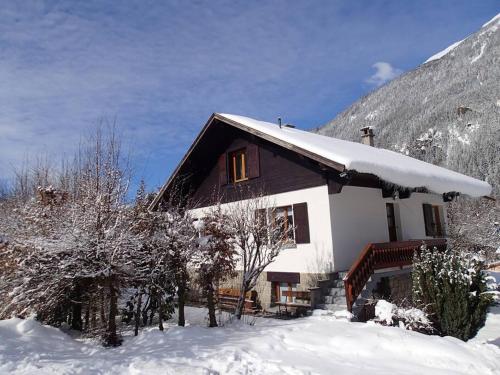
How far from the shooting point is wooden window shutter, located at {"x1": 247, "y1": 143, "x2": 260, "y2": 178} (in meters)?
15.3

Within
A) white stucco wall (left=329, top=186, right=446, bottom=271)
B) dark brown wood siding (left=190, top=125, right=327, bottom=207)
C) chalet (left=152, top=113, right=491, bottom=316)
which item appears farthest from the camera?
dark brown wood siding (left=190, top=125, right=327, bottom=207)

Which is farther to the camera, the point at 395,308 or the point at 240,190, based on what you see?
the point at 240,190

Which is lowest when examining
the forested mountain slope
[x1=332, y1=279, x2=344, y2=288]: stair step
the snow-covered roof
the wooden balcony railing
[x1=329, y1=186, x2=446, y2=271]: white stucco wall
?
[x1=332, y1=279, x2=344, y2=288]: stair step

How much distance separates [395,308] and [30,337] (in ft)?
25.7

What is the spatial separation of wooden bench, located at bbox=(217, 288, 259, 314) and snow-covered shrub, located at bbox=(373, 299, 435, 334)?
15.7ft

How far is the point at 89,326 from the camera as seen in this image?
952 cm

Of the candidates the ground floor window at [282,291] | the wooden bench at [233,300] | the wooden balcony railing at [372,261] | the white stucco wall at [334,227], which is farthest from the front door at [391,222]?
the wooden bench at [233,300]

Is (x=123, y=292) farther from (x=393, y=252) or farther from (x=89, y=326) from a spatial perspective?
(x=393, y=252)

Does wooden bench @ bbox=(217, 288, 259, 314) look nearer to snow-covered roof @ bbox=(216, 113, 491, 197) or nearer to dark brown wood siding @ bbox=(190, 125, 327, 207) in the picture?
dark brown wood siding @ bbox=(190, 125, 327, 207)

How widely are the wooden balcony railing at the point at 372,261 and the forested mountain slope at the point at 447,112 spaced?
168 ft

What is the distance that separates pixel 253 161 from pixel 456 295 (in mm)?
8548

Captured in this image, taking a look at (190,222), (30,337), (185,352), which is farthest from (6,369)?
(190,222)

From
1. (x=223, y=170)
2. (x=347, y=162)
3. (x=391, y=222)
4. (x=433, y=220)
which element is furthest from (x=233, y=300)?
(x=433, y=220)

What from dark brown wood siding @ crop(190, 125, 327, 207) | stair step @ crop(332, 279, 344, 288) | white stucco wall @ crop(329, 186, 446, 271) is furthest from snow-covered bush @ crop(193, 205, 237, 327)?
dark brown wood siding @ crop(190, 125, 327, 207)
